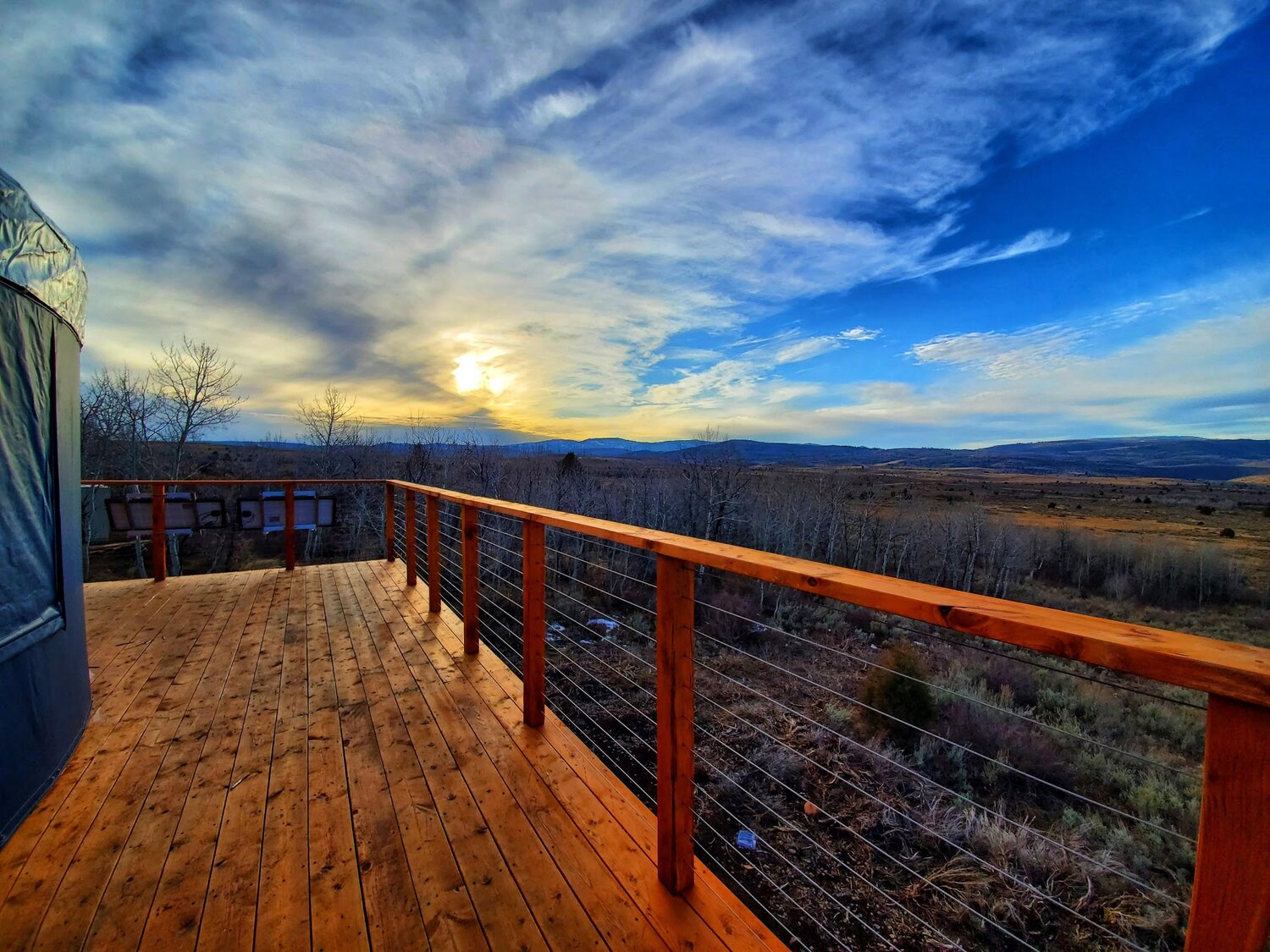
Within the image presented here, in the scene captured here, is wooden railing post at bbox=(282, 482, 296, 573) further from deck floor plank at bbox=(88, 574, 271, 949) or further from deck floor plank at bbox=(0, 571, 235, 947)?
deck floor plank at bbox=(88, 574, 271, 949)

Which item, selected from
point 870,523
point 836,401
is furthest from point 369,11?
point 870,523

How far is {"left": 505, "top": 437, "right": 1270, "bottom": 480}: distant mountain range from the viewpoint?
Result: 53.0m

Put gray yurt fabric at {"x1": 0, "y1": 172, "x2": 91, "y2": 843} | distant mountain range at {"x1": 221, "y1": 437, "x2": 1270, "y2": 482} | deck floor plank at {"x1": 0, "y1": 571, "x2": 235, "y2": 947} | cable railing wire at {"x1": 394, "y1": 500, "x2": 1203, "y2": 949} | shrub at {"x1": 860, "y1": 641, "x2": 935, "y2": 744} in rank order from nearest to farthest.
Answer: cable railing wire at {"x1": 394, "y1": 500, "x2": 1203, "y2": 949} → deck floor plank at {"x1": 0, "y1": 571, "x2": 235, "y2": 947} → gray yurt fabric at {"x1": 0, "y1": 172, "x2": 91, "y2": 843} → shrub at {"x1": 860, "y1": 641, "x2": 935, "y2": 744} → distant mountain range at {"x1": 221, "y1": 437, "x2": 1270, "y2": 482}

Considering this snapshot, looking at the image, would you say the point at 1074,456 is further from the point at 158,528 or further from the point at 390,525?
the point at 158,528

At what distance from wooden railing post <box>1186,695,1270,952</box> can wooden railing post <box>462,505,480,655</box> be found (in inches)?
110

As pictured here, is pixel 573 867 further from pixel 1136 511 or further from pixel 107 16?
pixel 1136 511

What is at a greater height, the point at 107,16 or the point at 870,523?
the point at 107,16

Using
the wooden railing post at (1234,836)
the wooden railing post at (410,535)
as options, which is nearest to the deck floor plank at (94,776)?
the wooden railing post at (410,535)

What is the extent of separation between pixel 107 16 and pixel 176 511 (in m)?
4.16

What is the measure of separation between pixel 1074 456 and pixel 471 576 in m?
89.0

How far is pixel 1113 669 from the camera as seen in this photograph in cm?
81

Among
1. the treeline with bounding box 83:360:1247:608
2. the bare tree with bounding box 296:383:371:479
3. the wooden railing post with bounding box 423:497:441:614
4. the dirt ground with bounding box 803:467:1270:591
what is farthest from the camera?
the dirt ground with bounding box 803:467:1270:591

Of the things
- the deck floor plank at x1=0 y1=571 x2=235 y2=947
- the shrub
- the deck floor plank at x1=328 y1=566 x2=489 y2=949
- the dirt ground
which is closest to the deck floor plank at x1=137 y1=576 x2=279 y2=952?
the deck floor plank at x1=0 y1=571 x2=235 y2=947

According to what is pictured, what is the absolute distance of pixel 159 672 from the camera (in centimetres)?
302
